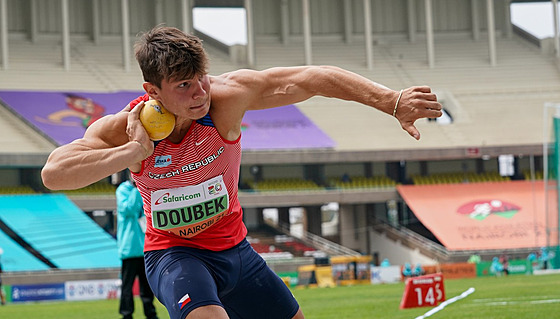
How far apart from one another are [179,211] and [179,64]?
96cm

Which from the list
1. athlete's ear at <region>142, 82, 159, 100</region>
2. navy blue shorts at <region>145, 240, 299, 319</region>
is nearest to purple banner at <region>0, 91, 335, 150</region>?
navy blue shorts at <region>145, 240, 299, 319</region>

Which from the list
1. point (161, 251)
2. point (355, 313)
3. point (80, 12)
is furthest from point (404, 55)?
point (161, 251)

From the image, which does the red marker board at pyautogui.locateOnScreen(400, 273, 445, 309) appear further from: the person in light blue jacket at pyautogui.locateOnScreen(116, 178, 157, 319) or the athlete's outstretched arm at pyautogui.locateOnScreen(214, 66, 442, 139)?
the athlete's outstretched arm at pyautogui.locateOnScreen(214, 66, 442, 139)

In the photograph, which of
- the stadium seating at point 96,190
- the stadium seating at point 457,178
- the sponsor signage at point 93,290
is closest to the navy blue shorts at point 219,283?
the sponsor signage at point 93,290

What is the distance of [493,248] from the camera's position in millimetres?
36344

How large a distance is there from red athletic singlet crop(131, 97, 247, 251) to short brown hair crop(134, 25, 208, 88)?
41cm

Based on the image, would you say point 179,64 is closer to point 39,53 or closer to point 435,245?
point 435,245

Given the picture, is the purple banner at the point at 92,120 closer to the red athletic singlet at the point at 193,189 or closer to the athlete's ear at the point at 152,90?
the red athletic singlet at the point at 193,189

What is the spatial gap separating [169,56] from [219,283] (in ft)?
4.79

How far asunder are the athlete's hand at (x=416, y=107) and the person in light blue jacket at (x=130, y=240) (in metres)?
7.16

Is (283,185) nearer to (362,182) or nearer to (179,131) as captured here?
(362,182)

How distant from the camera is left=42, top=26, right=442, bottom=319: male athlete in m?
4.32

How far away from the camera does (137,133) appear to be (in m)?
4.39

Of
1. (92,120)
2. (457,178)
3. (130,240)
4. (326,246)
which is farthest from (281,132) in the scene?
(130,240)
